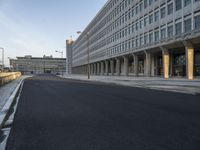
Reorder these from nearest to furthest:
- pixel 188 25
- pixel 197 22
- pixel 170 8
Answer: pixel 197 22 < pixel 188 25 < pixel 170 8

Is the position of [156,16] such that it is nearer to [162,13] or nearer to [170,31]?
[162,13]

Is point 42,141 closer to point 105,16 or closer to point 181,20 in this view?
point 181,20

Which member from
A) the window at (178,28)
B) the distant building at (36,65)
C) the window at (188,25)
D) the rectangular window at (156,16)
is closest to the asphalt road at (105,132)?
the window at (188,25)

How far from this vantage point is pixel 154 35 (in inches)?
1547

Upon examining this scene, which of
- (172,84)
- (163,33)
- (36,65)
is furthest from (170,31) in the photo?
(36,65)

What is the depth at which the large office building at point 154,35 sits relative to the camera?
3072 cm

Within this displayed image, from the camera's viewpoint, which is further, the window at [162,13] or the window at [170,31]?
the window at [162,13]

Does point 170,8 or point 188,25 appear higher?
point 170,8

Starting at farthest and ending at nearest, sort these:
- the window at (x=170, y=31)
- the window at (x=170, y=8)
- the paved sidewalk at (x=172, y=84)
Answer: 1. the window at (x=170, y=8)
2. the window at (x=170, y=31)
3. the paved sidewalk at (x=172, y=84)

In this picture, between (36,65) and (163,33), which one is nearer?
(163,33)

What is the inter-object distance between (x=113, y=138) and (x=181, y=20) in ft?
107

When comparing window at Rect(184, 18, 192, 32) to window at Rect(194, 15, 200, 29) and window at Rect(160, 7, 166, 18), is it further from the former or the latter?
window at Rect(160, 7, 166, 18)

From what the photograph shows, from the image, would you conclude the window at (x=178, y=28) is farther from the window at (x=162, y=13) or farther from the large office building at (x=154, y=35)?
the window at (x=162, y=13)

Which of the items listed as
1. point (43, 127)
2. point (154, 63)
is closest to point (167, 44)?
point (154, 63)
